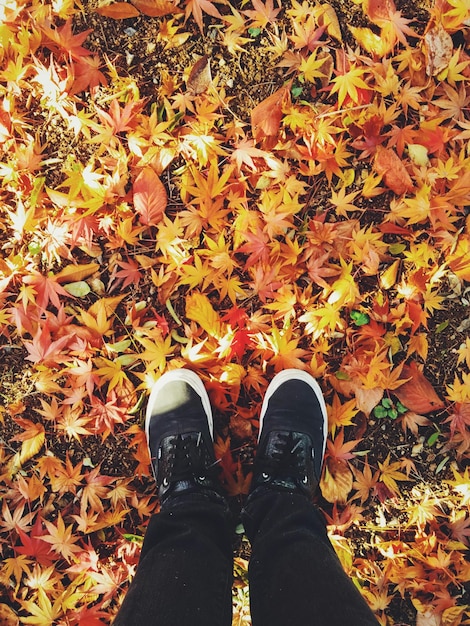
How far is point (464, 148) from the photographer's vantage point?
1.63 meters

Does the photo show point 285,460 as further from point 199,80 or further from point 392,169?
point 199,80

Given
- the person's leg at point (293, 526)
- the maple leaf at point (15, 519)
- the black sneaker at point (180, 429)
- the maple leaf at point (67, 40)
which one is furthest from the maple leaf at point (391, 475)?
the maple leaf at point (67, 40)

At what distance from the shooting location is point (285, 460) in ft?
5.22

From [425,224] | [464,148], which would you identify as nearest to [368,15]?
[464,148]

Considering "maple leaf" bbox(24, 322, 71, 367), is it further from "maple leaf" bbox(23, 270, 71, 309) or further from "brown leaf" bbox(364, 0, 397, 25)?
"brown leaf" bbox(364, 0, 397, 25)

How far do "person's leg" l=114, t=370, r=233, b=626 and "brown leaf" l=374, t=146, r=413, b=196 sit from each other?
96 cm

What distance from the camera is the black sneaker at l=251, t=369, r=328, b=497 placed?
1597 mm

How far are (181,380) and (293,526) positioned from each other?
0.58 meters

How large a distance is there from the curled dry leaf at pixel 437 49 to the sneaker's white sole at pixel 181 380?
1.32m

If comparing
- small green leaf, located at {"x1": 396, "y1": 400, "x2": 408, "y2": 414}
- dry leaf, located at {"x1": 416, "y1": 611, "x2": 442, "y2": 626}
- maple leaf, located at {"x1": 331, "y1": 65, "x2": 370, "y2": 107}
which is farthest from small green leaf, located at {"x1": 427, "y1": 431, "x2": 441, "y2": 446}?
maple leaf, located at {"x1": 331, "y1": 65, "x2": 370, "y2": 107}

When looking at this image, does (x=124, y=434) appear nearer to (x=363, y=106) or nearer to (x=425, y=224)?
(x=425, y=224)

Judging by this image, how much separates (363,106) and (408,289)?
0.64 m

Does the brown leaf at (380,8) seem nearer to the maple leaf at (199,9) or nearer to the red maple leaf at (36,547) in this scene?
the maple leaf at (199,9)

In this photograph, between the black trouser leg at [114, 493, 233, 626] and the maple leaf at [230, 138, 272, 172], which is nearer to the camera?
the black trouser leg at [114, 493, 233, 626]
